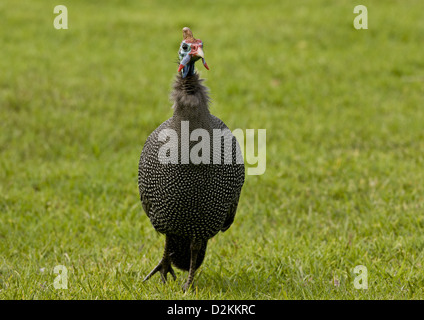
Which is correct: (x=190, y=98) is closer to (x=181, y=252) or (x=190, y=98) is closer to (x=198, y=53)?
(x=198, y=53)

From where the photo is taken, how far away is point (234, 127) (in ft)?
22.9

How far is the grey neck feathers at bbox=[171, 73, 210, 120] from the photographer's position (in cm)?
319

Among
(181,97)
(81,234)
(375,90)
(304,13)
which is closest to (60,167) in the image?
(81,234)

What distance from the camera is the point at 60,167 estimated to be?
5.96m

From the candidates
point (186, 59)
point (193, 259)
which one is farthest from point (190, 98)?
point (193, 259)

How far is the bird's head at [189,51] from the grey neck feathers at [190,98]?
81 mm

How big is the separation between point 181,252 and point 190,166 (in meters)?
0.74

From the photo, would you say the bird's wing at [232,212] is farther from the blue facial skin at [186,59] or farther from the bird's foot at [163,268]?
the blue facial skin at [186,59]

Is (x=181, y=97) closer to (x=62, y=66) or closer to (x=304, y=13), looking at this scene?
(x=62, y=66)

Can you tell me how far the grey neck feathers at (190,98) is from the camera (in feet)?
10.5

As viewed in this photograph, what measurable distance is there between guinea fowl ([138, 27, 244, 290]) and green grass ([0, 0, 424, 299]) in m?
0.44

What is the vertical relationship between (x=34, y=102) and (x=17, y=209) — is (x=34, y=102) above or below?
above

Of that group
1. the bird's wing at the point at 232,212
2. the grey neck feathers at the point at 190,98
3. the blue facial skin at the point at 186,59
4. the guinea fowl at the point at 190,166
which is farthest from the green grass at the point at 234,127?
the blue facial skin at the point at 186,59

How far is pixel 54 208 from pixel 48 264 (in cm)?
107
